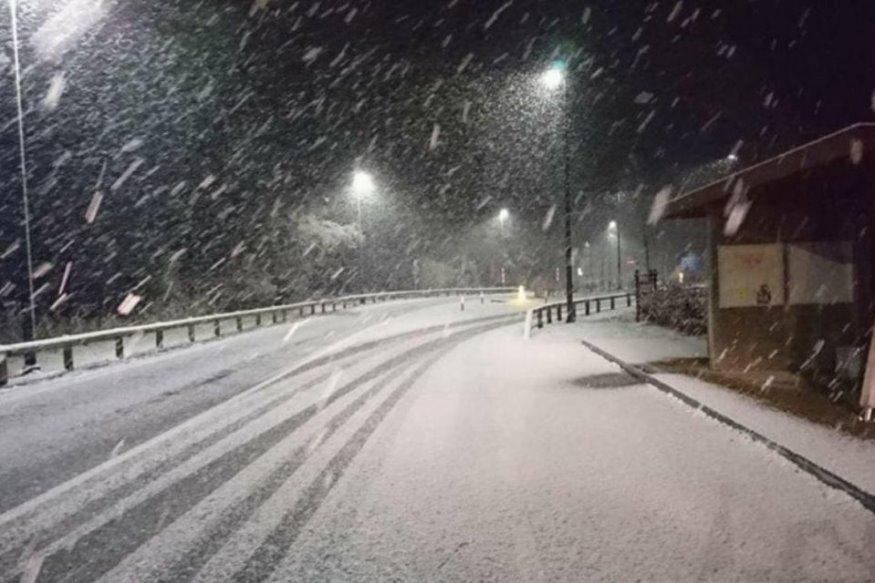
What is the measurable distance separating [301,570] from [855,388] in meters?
10.1

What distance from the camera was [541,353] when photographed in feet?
63.4

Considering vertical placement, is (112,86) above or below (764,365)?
above

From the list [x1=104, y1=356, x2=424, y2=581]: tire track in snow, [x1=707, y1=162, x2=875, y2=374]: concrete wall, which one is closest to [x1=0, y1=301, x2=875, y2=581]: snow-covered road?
[x1=104, y1=356, x2=424, y2=581]: tire track in snow

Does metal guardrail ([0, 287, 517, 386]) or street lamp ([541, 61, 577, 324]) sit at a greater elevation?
street lamp ([541, 61, 577, 324])

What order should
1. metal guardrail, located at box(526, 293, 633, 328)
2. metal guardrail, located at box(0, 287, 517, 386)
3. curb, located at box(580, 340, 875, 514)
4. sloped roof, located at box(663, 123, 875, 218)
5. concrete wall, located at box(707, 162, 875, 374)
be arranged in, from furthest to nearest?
metal guardrail, located at box(526, 293, 633, 328) → metal guardrail, located at box(0, 287, 517, 386) → concrete wall, located at box(707, 162, 875, 374) → sloped roof, located at box(663, 123, 875, 218) → curb, located at box(580, 340, 875, 514)

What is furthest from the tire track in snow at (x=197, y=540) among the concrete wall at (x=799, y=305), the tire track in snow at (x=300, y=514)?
the concrete wall at (x=799, y=305)

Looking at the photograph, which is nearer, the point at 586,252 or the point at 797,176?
the point at 797,176

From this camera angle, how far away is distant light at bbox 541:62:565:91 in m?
24.6

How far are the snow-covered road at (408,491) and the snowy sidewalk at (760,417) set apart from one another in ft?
1.10

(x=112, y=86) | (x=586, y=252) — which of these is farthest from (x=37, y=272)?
(x=586, y=252)

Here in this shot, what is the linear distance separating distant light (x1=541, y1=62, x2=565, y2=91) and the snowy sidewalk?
926cm

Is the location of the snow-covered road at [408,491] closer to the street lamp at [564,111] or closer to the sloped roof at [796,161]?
the sloped roof at [796,161]

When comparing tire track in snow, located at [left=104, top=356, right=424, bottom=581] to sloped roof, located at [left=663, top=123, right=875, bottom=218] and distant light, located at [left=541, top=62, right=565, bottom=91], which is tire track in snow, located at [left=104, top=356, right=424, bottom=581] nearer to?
sloped roof, located at [left=663, top=123, right=875, bottom=218]

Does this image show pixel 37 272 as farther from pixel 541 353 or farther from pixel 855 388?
pixel 855 388
